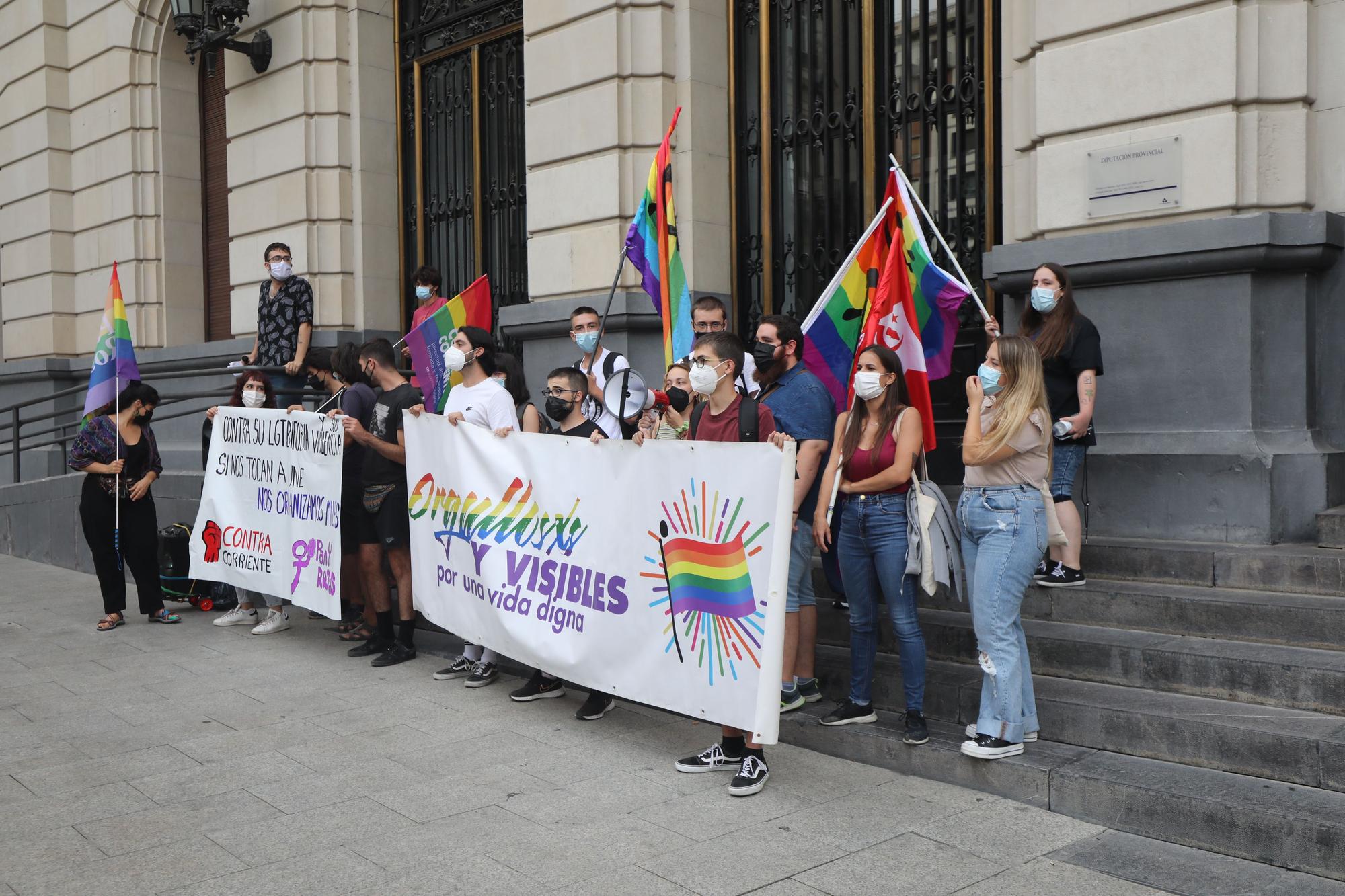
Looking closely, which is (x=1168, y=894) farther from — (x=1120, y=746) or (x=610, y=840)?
(x=610, y=840)

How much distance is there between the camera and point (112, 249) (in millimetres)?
15922

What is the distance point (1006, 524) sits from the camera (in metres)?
5.07

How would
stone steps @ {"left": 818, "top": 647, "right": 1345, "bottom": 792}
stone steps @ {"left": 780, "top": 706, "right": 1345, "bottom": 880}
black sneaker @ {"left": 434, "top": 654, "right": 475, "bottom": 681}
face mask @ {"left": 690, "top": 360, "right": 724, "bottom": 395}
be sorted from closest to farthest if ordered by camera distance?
stone steps @ {"left": 780, "top": 706, "right": 1345, "bottom": 880} < stone steps @ {"left": 818, "top": 647, "right": 1345, "bottom": 792} < face mask @ {"left": 690, "top": 360, "right": 724, "bottom": 395} < black sneaker @ {"left": 434, "top": 654, "right": 475, "bottom": 681}

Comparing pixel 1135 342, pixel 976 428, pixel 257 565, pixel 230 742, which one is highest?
pixel 1135 342

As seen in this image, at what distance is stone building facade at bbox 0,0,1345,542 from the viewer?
6.59 meters

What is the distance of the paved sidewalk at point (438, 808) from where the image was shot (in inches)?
165

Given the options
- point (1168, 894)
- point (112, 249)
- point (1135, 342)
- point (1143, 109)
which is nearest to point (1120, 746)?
point (1168, 894)

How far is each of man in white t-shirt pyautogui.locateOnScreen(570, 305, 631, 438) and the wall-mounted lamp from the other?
7.28 metres

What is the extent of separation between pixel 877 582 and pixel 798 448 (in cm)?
80

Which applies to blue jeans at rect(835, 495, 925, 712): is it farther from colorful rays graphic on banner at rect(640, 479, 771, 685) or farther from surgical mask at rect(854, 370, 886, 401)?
colorful rays graphic on banner at rect(640, 479, 771, 685)

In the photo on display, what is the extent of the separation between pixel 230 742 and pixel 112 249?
1207cm

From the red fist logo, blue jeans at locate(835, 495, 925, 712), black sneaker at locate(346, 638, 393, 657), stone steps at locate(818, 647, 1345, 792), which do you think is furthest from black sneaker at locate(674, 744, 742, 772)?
the red fist logo

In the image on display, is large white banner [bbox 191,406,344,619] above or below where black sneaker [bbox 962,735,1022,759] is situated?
above

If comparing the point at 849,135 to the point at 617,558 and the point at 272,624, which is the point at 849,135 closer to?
the point at 617,558
